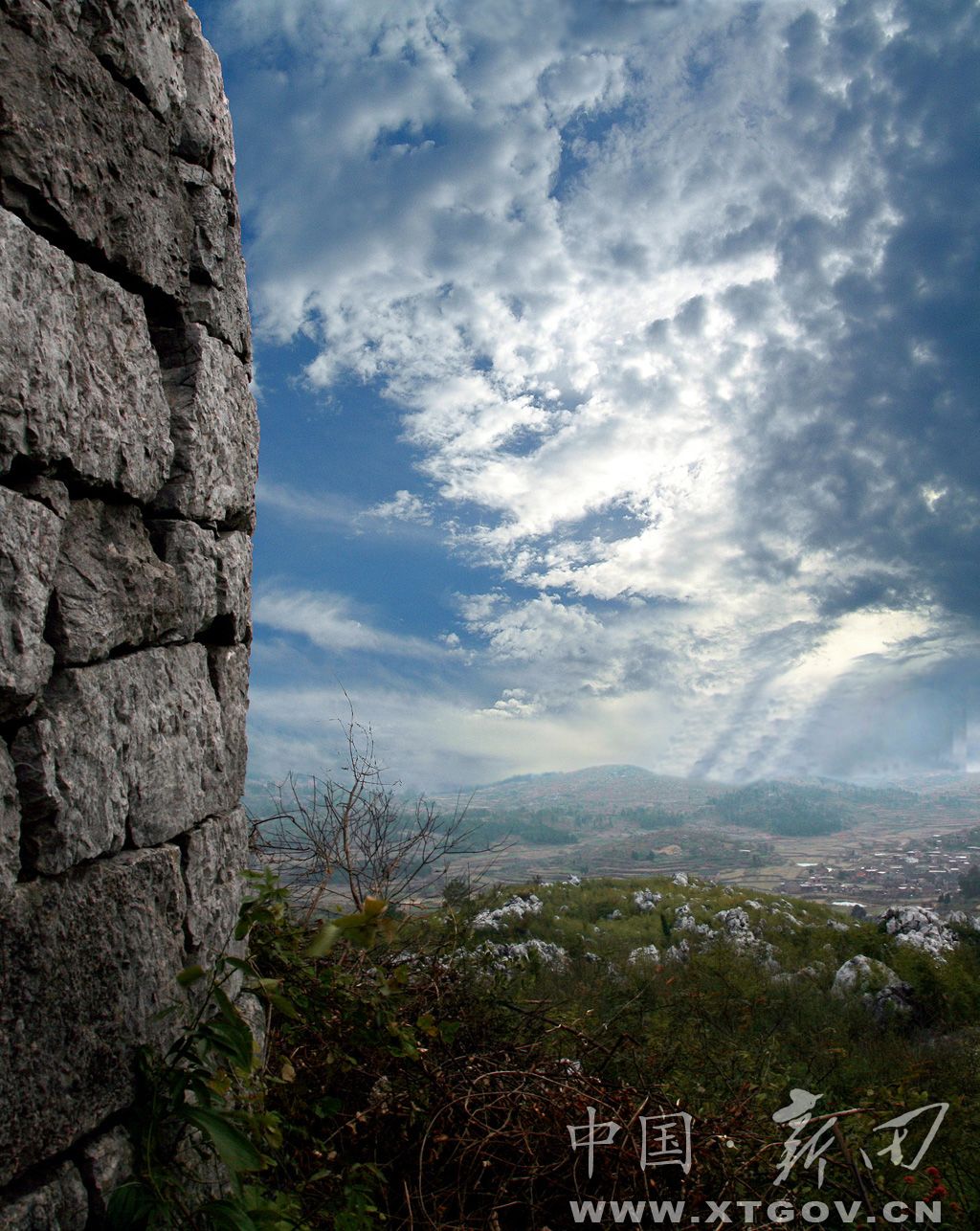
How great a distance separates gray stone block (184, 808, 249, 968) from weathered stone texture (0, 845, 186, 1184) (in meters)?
0.23

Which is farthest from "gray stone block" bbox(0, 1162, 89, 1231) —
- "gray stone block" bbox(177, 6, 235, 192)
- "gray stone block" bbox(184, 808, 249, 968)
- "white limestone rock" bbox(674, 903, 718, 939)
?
"white limestone rock" bbox(674, 903, 718, 939)

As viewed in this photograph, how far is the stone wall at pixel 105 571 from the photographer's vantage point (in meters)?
2.12

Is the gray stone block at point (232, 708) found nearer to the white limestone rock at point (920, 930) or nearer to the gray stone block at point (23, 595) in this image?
the gray stone block at point (23, 595)

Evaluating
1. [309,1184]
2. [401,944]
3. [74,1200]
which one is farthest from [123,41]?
[401,944]

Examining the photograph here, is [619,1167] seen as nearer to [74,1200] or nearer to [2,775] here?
[74,1200]

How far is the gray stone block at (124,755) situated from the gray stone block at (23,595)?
0.15 metres

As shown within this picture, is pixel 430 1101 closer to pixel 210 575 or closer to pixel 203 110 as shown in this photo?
pixel 210 575

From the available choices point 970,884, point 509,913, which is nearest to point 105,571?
point 509,913

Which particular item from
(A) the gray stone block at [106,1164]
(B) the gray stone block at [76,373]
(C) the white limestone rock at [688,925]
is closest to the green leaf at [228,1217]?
(A) the gray stone block at [106,1164]

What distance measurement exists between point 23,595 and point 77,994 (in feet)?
4.20

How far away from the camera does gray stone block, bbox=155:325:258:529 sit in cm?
314

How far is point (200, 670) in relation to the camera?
3234 mm

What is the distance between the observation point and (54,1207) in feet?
6.80

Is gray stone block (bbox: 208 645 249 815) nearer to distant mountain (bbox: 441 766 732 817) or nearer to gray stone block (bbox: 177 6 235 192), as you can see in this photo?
gray stone block (bbox: 177 6 235 192)
